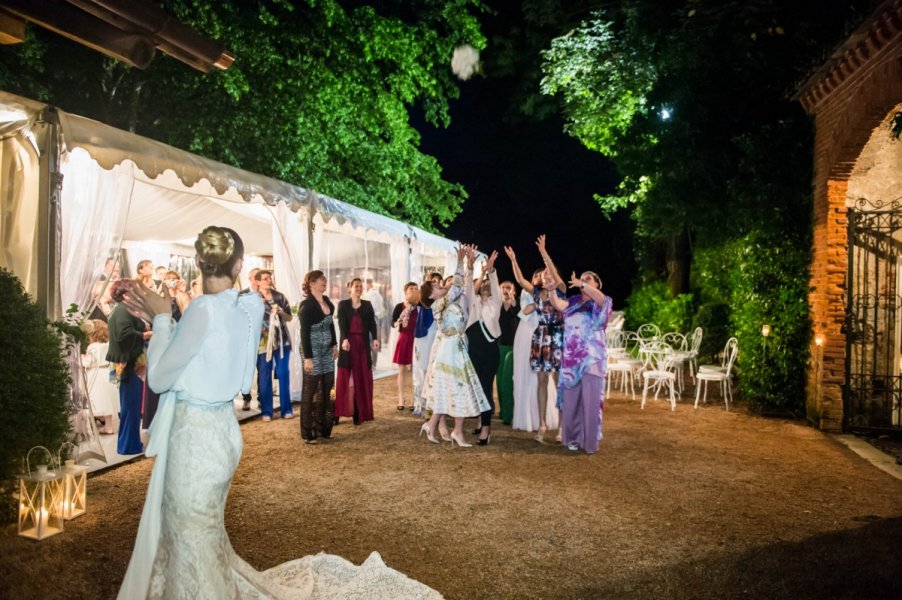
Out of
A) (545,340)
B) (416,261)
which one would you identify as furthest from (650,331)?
(545,340)

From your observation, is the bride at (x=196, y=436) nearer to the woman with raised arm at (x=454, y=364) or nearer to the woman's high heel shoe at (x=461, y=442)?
the woman with raised arm at (x=454, y=364)

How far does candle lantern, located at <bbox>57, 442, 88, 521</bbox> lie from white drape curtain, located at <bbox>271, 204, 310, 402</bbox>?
449cm

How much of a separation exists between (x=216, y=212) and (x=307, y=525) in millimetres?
7651

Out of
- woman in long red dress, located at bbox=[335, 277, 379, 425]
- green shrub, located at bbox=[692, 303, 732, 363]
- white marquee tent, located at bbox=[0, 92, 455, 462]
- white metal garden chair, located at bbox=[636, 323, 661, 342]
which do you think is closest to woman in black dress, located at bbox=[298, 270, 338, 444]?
woman in long red dress, located at bbox=[335, 277, 379, 425]

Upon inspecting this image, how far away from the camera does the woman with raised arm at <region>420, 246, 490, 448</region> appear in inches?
265

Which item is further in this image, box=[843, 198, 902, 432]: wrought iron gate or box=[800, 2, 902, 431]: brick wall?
box=[843, 198, 902, 432]: wrought iron gate

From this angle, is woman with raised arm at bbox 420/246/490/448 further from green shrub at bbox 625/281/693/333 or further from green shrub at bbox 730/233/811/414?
green shrub at bbox 625/281/693/333

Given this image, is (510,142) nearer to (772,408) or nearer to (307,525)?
(772,408)

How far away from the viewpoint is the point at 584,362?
676cm

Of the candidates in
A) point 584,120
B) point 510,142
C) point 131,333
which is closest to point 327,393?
point 131,333

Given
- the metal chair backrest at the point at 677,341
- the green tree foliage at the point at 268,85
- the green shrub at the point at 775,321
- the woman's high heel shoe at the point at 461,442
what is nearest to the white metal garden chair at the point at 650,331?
the metal chair backrest at the point at 677,341

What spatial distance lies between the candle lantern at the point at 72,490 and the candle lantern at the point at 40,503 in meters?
0.05

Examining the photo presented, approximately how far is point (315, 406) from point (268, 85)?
314 inches

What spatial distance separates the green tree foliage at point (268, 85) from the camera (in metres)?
11.7
